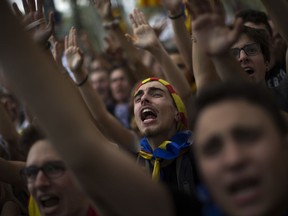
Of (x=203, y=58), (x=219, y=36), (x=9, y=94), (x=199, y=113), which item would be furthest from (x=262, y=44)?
(x=9, y=94)

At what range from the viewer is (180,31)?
15.2 ft

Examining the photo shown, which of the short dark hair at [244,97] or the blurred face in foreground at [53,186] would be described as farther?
the blurred face in foreground at [53,186]

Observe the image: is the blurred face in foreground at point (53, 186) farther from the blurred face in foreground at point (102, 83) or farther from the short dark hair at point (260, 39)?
the blurred face in foreground at point (102, 83)

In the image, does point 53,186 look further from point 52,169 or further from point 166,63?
point 166,63

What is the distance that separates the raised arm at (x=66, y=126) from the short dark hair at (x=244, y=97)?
331 millimetres

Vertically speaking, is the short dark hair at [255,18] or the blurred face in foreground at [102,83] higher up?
the short dark hair at [255,18]

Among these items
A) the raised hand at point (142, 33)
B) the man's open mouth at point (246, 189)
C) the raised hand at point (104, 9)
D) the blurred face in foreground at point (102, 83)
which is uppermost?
the raised hand at point (104, 9)

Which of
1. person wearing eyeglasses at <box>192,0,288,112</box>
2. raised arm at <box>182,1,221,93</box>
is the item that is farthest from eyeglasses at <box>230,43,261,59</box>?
person wearing eyeglasses at <box>192,0,288,112</box>

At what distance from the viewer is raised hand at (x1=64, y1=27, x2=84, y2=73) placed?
14.5 feet

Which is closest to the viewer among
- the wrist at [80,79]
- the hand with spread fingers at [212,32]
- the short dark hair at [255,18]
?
the hand with spread fingers at [212,32]

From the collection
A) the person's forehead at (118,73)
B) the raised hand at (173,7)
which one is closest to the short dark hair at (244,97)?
the raised hand at (173,7)

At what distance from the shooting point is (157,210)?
5.59 ft

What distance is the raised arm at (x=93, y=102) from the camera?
4.48 meters

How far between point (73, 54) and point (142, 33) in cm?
56
